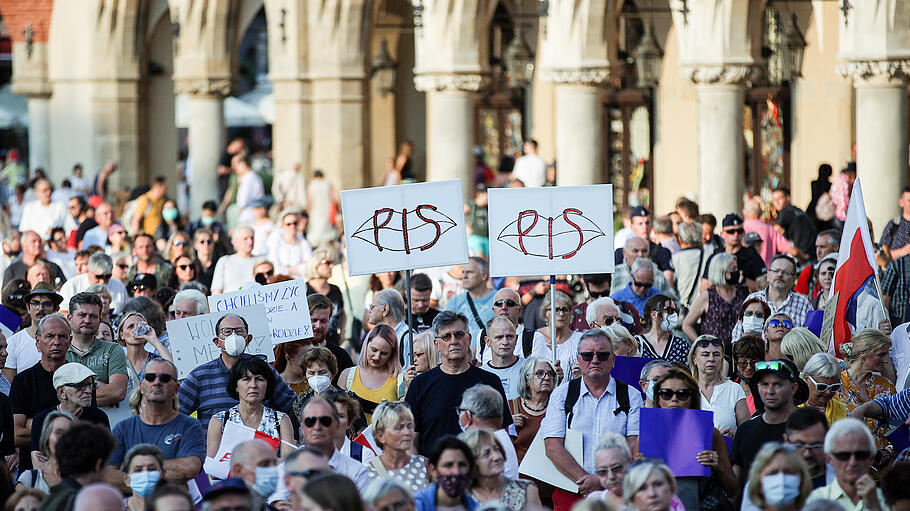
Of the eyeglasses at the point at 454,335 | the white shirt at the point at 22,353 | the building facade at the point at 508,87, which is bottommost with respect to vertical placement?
the white shirt at the point at 22,353

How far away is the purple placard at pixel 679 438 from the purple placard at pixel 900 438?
41.3 inches

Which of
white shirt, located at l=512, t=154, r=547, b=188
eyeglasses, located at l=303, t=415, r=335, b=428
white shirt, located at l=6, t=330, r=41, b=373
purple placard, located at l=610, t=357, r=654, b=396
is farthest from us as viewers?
white shirt, located at l=512, t=154, r=547, b=188

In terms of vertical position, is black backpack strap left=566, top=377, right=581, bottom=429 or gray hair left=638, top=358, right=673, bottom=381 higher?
gray hair left=638, top=358, right=673, bottom=381

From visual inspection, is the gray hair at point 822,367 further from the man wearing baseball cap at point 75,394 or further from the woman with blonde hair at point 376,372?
the man wearing baseball cap at point 75,394

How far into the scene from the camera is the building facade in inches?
728

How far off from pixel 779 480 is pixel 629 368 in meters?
3.06

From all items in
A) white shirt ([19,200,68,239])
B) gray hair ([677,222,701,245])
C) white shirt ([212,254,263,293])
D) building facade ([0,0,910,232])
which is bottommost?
white shirt ([212,254,263,293])

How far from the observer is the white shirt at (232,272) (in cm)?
1454

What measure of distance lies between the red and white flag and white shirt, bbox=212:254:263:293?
19.1 ft

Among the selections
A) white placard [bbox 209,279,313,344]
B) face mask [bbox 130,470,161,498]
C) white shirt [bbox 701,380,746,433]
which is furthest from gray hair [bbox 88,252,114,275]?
face mask [bbox 130,470,161,498]

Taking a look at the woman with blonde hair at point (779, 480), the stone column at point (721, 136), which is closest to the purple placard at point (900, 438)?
the woman with blonde hair at point (779, 480)

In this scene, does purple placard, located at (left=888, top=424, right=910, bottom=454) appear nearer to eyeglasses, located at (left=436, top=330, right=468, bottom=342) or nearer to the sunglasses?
the sunglasses

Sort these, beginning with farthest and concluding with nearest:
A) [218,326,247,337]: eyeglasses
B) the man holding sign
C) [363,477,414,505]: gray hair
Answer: [218,326,247,337]: eyeglasses, the man holding sign, [363,477,414,505]: gray hair

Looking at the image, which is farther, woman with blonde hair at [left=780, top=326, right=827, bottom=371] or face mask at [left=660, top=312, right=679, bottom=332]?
face mask at [left=660, top=312, right=679, bottom=332]
